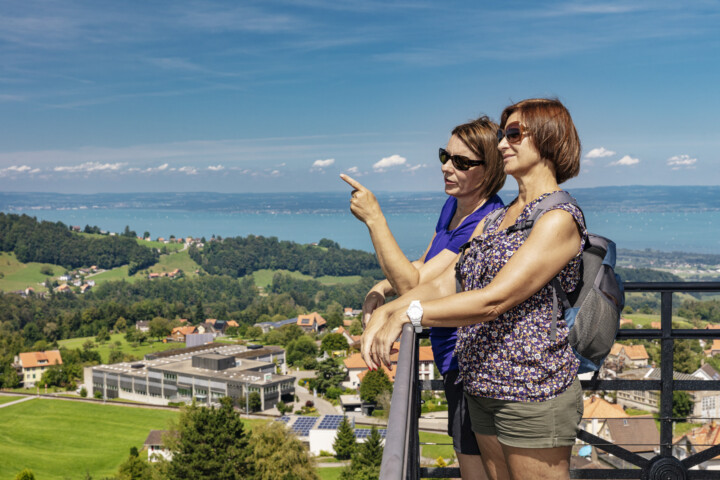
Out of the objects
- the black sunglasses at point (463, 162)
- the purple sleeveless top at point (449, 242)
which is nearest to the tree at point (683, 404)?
the purple sleeveless top at point (449, 242)

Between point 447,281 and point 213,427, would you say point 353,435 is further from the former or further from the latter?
point 447,281

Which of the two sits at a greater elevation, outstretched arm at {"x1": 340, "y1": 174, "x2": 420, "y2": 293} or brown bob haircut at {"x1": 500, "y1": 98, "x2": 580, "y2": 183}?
brown bob haircut at {"x1": 500, "y1": 98, "x2": 580, "y2": 183}

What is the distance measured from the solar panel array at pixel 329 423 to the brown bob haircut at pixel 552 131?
102 feet

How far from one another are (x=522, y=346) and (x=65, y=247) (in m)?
135

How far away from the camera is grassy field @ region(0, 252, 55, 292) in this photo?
108 m

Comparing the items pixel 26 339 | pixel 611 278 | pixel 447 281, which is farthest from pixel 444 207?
pixel 26 339

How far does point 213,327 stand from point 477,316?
261ft

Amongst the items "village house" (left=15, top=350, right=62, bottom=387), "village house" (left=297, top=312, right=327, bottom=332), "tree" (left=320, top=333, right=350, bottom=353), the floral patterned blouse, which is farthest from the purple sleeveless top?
"village house" (left=297, top=312, right=327, bottom=332)

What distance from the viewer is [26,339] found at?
234ft

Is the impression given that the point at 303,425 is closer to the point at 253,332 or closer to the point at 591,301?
the point at 591,301

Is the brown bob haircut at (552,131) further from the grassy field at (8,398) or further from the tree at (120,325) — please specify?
the tree at (120,325)

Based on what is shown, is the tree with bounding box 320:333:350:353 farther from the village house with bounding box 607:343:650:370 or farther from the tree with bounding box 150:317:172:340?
the village house with bounding box 607:343:650:370

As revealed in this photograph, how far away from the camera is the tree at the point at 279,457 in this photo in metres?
24.3

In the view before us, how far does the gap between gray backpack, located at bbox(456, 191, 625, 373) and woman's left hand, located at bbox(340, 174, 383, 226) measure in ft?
1.15
